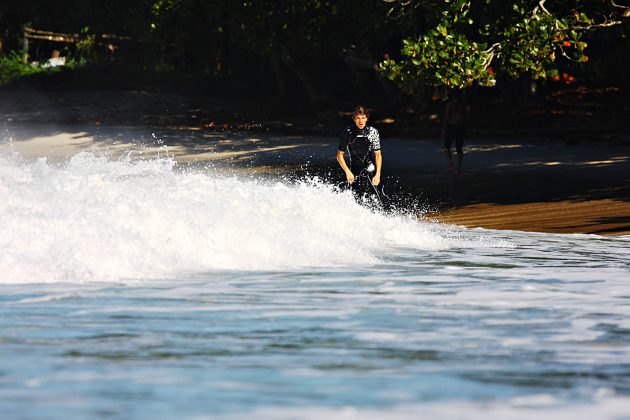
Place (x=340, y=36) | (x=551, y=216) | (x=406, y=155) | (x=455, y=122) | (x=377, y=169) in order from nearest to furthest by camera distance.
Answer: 1. (x=377, y=169)
2. (x=551, y=216)
3. (x=455, y=122)
4. (x=406, y=155)
5. (x=340, y=36)

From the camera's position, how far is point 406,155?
29.2 m

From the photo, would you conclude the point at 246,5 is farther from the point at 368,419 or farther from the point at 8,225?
A: the point at 368,419

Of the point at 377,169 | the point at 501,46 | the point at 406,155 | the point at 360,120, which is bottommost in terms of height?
the point at 406,155

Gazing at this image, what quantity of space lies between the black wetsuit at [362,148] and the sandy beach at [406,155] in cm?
285

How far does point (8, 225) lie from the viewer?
1312 cm

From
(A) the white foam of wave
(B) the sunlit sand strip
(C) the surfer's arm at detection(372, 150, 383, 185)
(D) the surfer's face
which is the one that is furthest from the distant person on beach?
(D) the surfer's face

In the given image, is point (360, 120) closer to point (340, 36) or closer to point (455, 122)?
point (455, 122)

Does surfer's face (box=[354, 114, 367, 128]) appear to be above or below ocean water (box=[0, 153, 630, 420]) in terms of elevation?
above

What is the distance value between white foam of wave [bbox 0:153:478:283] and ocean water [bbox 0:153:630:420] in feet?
0.11

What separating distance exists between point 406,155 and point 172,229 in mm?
16096

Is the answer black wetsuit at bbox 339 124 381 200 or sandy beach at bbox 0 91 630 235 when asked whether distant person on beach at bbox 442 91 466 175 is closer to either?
sandy beach at bbox 0 91 630 235


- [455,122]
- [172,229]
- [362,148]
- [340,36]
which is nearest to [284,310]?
[172,229]

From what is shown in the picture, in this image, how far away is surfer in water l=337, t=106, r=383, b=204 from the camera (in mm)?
15477

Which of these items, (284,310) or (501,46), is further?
(501,46)
